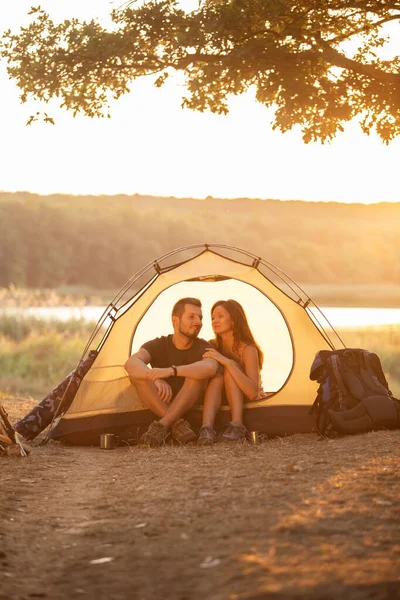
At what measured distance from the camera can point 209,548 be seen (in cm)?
462

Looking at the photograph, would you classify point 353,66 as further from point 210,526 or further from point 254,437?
point 210,526

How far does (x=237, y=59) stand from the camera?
923 centimetres

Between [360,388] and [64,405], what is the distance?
2925mm

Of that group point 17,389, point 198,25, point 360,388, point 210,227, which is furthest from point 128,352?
point 210,227

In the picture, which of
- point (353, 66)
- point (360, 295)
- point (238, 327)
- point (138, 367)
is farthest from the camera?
point (360, 295)

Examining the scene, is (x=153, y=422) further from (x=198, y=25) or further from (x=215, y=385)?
(x=198, y=25)

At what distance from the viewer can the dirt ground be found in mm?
4086

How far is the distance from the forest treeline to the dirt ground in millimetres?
43033

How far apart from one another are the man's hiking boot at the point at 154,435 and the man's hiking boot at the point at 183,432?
0.26 ft

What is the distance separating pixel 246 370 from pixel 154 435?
3.66ft

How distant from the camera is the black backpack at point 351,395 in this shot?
8.23m

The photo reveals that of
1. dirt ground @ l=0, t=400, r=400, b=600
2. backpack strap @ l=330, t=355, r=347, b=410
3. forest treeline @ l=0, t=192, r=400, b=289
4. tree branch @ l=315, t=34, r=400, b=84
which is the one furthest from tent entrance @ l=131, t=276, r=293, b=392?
forest treeline @ l=0, t=192, r=400, b=289

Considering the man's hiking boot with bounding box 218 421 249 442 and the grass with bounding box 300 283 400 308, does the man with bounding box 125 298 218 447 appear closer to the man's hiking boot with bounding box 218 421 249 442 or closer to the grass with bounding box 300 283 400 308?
the man's hiking boot with bounding box 218 421 249 442

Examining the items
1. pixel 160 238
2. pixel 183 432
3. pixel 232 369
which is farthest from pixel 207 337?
pixel 160 238
